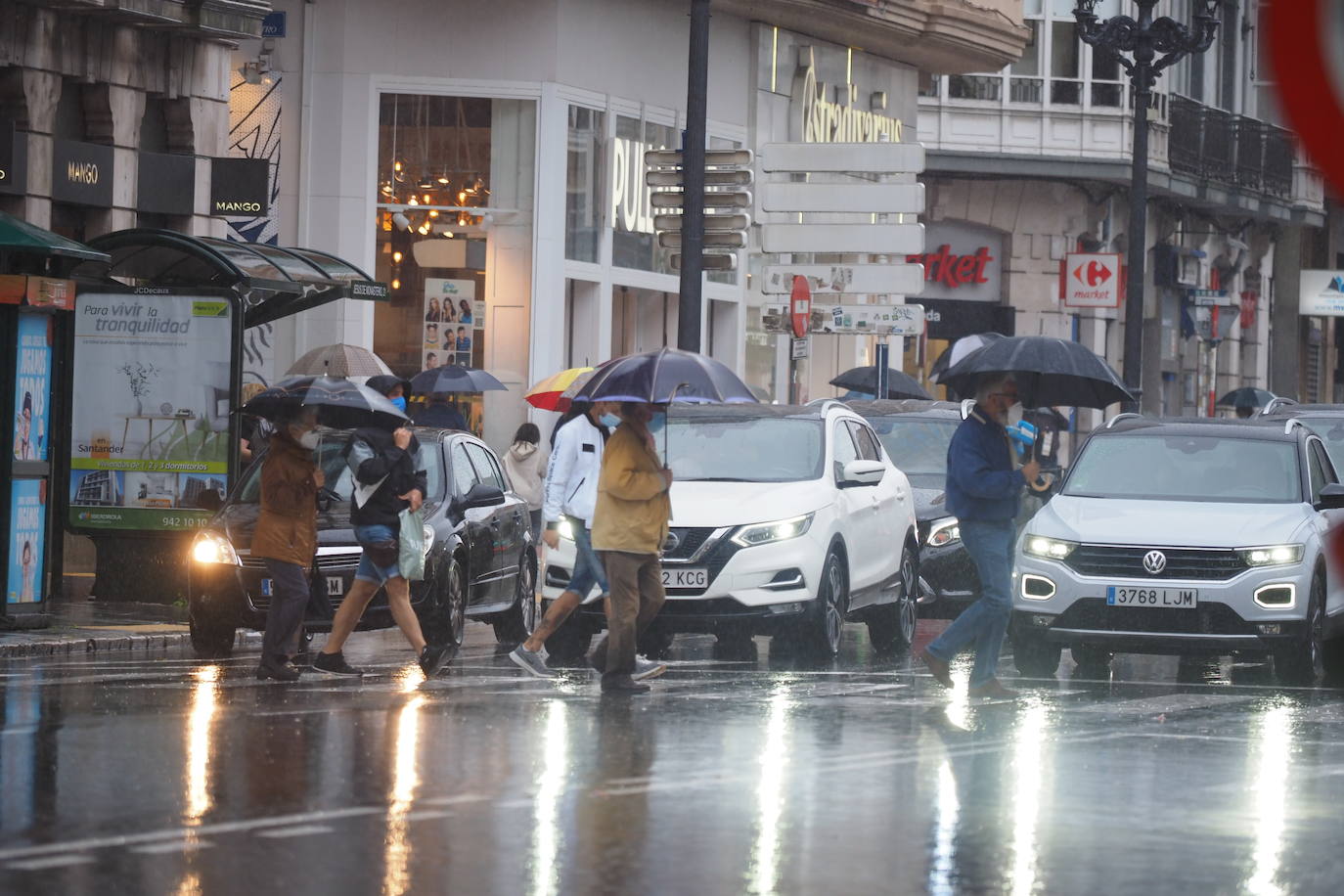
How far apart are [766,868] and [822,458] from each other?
9145mm

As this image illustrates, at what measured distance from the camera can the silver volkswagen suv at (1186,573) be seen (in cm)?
1434

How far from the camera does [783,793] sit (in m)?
9.05

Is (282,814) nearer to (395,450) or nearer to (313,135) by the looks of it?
(395,450)

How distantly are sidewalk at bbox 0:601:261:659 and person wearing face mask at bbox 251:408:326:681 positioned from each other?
2.34 m

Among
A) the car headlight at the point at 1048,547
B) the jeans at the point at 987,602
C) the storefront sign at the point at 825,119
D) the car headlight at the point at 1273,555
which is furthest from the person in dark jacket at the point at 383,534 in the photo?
the storefront sign at the point at 825,119

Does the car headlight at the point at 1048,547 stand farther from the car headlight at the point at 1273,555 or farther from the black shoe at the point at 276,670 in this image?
the black shoe at the point at 276,670

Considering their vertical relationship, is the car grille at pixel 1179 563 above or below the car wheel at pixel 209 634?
above

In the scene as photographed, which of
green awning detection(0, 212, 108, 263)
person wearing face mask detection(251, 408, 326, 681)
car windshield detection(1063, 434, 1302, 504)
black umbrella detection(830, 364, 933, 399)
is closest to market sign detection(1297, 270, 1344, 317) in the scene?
black umbrella detection(830, 364, 933, 399)

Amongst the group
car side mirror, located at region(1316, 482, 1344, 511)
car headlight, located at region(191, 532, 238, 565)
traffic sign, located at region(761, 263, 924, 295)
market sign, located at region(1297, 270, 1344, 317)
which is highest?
market sign, located at region(1297, 270, 1344, 317)

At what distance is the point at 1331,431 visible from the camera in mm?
19188

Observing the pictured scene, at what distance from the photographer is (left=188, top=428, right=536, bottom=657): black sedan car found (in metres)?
15.3

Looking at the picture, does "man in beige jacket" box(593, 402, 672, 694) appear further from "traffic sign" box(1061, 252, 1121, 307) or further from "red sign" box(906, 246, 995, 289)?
"red sign" box(906, 246, 995, 289)

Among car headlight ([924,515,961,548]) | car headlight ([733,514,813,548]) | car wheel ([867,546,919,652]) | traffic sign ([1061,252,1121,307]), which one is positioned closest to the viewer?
car headlight ([733,514,813,548])

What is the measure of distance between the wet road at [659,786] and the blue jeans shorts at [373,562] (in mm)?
582
